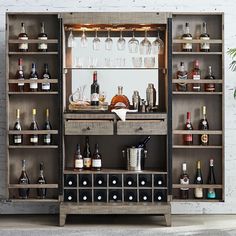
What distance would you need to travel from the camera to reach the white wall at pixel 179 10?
645cm

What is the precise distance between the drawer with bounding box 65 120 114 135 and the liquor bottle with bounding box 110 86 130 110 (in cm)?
27

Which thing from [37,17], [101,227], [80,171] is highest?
[37,17]

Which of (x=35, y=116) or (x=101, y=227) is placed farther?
(x=35, y=116)

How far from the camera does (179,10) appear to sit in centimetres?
646

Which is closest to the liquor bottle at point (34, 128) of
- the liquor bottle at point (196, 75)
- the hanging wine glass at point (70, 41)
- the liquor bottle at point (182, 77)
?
the hanging wine glass at point (70, 41)

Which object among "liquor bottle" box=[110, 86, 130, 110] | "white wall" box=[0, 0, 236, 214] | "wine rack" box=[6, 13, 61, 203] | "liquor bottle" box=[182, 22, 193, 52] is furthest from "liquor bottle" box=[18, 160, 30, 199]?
"liquor bottle" box=[182, 22, 193, 52]

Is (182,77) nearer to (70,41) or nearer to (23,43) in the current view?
(70,41)

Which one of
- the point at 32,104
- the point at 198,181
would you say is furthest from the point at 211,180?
the point at 32,104

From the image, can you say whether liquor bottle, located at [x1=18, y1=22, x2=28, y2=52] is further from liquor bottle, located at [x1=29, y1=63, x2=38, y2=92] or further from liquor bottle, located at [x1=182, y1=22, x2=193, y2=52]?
liquor bottle, located at [x1=182, y1=22, x2=193, y2=52]

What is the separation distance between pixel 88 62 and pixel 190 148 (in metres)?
1.30

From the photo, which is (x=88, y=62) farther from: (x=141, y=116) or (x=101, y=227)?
(x=101, y=227)

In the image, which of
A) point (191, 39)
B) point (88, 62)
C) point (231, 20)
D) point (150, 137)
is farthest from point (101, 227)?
point (231, 20)

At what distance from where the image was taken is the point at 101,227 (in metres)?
5.79

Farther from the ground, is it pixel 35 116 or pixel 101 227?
pixel 35 116
